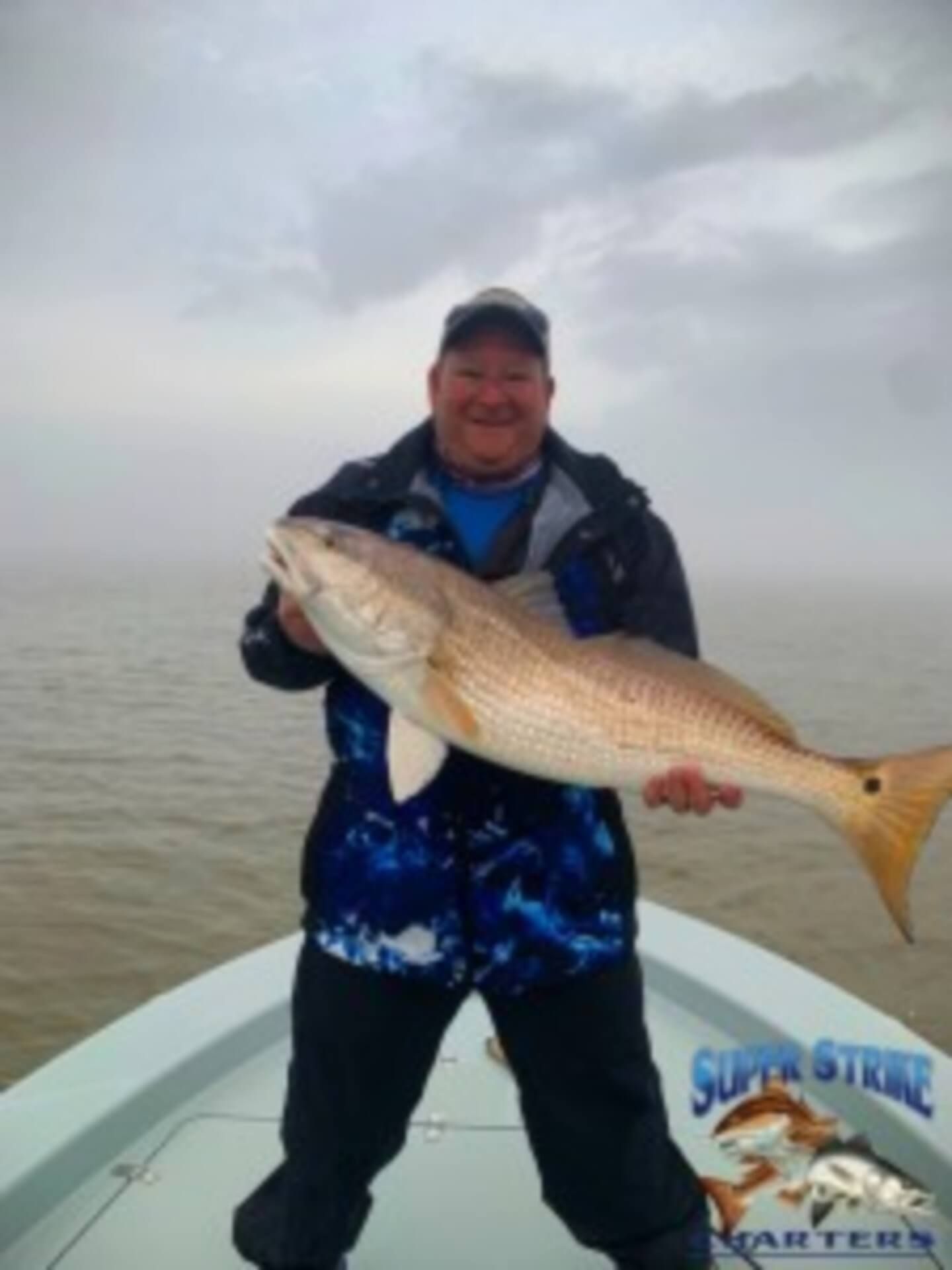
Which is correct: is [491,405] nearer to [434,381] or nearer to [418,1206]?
[434,381]

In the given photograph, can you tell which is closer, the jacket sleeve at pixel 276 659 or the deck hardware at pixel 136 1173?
the jacket sleeve at pixel 276 659

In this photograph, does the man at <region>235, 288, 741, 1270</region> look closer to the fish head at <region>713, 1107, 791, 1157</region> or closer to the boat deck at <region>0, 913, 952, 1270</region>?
the boat deck at <region>0, 913, 952, 1270</region>

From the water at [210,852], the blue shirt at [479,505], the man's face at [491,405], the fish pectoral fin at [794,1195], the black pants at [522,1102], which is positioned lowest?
the water at [210,852]

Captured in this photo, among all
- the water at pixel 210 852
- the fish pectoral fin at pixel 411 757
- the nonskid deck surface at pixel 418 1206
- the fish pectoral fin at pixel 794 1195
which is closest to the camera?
the fish pectoral fin at pixel 411 757

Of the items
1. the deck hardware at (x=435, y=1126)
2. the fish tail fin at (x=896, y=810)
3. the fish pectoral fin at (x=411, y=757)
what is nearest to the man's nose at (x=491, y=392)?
the fish pectoral fin at (x=411, y=757)

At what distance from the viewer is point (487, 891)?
352 centimetres

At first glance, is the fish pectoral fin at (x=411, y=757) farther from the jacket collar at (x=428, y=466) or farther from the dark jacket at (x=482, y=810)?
the jacket collar at (x=428, y=466)

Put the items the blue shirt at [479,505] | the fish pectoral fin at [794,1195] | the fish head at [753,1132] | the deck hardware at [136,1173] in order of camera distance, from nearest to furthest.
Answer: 1. the blue shirt at [479,505]
2. the fish pectoral fin at [794,1195]
3. the deck hardware at [136,1173]
4. the fish head at [753,1132]

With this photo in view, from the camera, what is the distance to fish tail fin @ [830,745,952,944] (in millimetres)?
3365

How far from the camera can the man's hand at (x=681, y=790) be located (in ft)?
11.3

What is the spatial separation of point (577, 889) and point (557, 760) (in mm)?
434

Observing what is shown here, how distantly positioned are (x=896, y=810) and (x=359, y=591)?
1568 mm

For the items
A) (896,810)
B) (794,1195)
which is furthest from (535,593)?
(794,1195)

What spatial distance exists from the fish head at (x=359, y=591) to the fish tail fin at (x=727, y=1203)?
2123 mm
